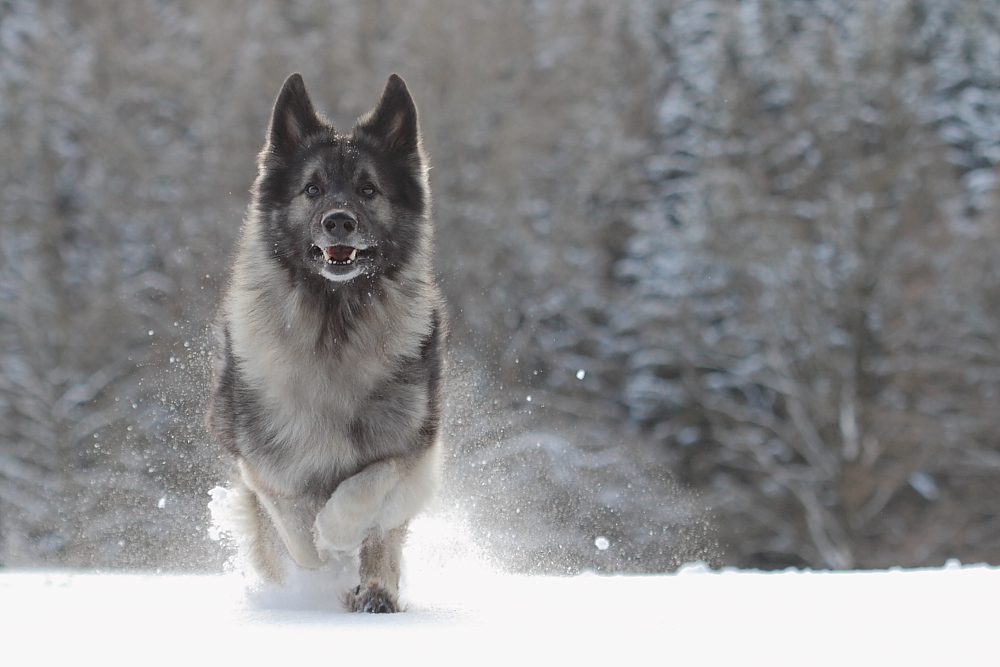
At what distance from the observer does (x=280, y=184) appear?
162 inches

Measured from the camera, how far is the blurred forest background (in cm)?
1628

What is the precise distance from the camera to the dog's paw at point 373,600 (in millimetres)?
3762

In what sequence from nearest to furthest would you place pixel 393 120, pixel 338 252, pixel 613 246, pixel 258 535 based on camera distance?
pixel 338 252 < pixel 393 120 < pixel 258 535 < pixel 613 246

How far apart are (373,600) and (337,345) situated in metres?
0.98

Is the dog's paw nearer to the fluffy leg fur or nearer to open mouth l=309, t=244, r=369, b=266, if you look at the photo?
the fluffy leg fur

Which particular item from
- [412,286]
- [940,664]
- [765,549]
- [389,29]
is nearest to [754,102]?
[389,29]

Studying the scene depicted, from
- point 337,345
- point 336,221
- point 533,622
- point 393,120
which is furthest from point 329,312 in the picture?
point 533,622

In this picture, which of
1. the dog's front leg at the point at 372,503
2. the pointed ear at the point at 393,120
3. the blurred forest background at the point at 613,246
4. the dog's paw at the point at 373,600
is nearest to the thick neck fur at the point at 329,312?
the dog's front leg at the point at 372,503

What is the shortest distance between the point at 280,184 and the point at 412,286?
68 centimetres

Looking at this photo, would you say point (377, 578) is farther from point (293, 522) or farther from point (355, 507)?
point (293, 522)

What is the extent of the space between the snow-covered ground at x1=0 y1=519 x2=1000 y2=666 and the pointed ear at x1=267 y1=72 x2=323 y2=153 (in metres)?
1.84

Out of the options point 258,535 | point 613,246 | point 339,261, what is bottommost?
point 613,246

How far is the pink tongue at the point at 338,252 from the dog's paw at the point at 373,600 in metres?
1.23

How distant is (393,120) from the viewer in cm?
430
